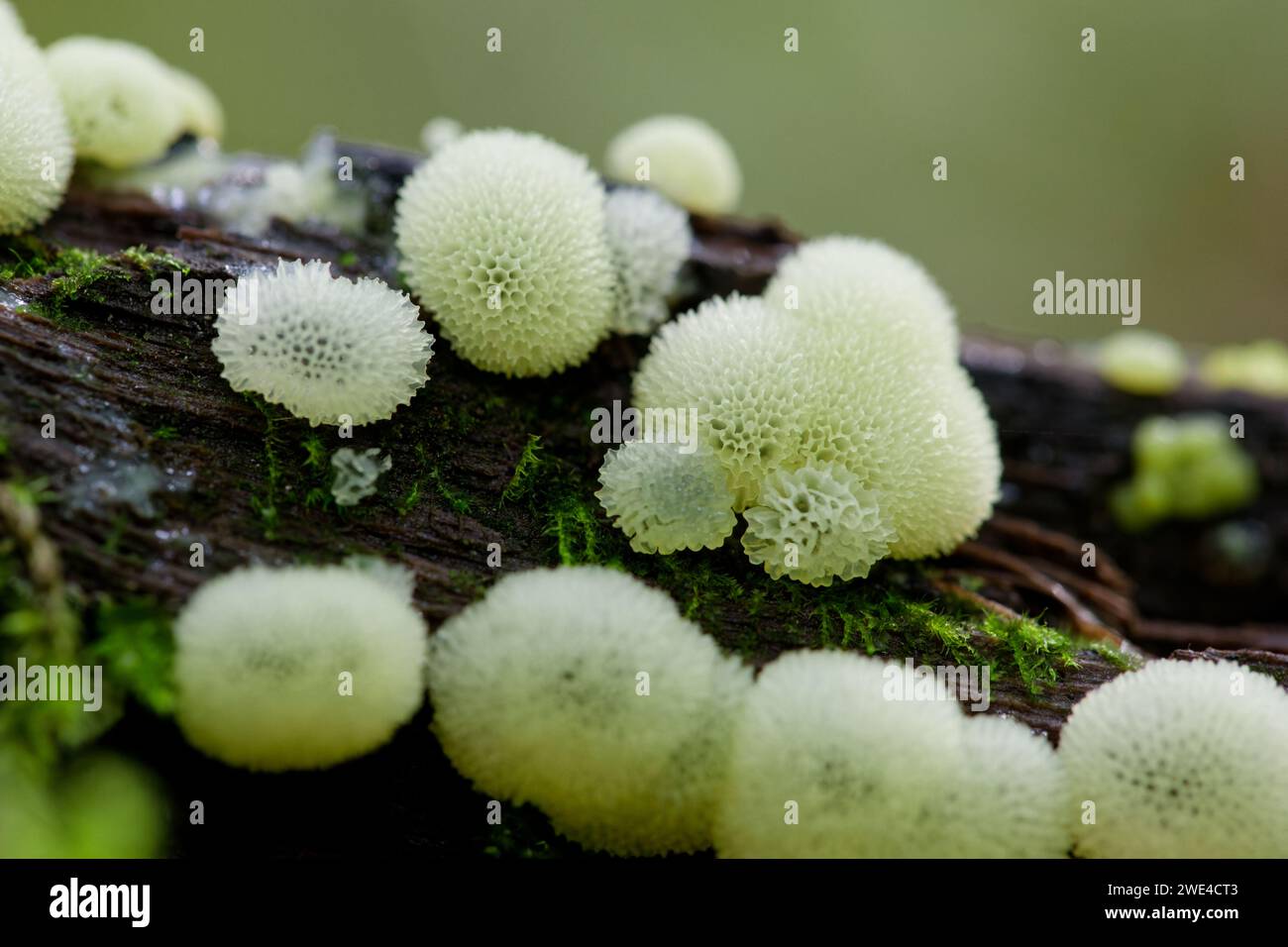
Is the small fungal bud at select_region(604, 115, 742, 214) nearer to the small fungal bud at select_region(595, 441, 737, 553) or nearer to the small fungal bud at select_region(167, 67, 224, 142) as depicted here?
the small fungal bud at select_region(595, 441, 737, 553)

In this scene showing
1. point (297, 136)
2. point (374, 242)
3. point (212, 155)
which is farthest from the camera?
point (297, 136)

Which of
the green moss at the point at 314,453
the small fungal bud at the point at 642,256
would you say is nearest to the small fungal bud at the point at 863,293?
the small fungal bud at the point at 642,256

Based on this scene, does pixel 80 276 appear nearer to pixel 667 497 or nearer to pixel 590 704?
pixel 667 497

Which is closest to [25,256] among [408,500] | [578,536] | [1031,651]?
[408,500]

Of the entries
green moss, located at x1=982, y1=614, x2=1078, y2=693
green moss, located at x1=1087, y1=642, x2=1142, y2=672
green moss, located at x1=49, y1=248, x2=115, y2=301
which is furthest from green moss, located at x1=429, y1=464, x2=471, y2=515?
green moss, located at x1=1087, y1=642, x2=1142, y2=672
